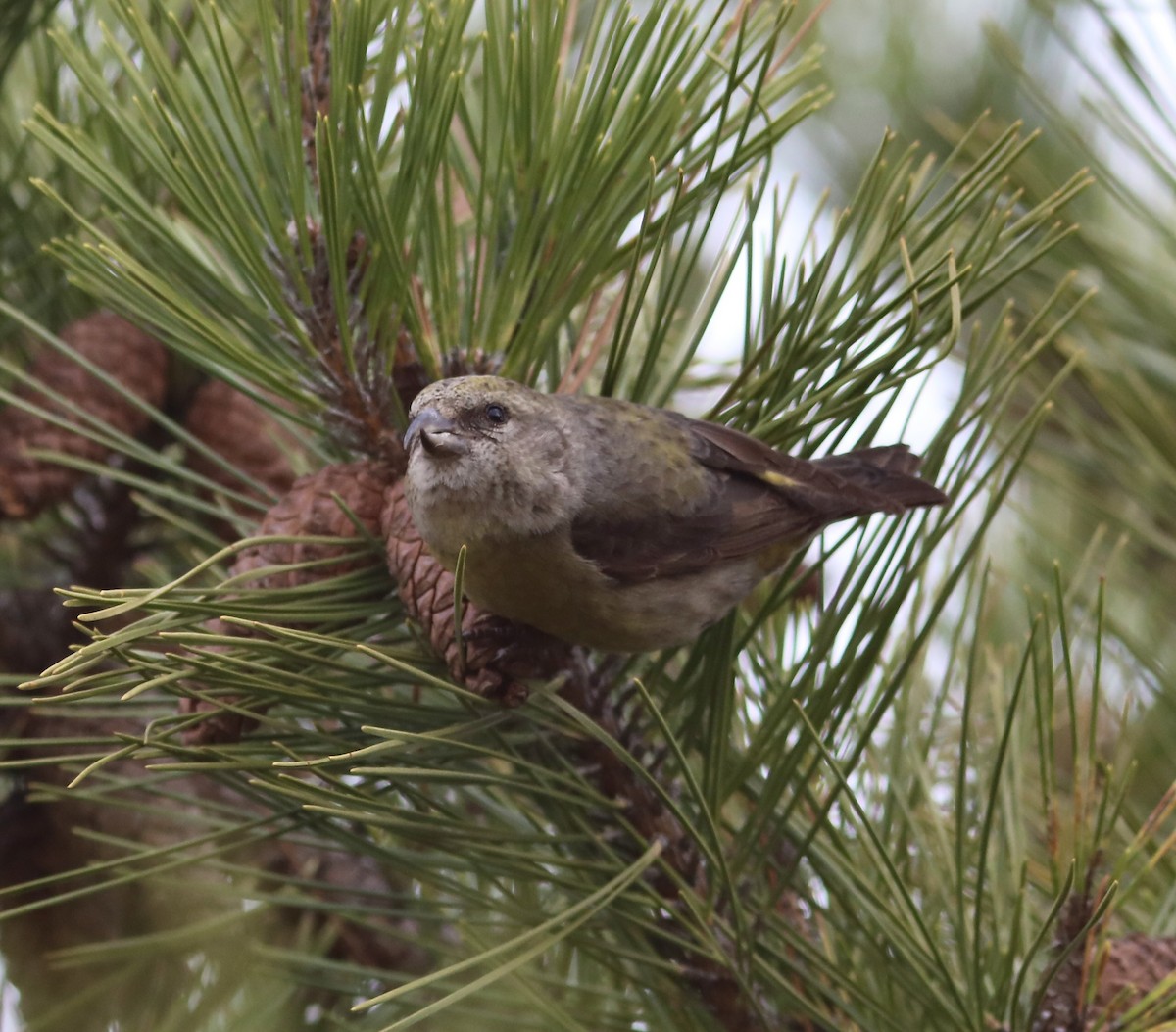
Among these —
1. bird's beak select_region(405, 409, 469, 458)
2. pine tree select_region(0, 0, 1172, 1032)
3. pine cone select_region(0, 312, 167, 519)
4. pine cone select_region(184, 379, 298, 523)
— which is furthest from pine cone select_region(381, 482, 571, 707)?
pine cone select_region(0, 312, 167, 519)

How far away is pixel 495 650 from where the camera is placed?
1584mm

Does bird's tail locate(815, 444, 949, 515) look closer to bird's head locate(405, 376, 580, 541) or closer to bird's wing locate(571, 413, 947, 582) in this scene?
bird's wing locate(571, 413, 947, 582)

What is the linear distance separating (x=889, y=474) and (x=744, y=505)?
0.22 metres

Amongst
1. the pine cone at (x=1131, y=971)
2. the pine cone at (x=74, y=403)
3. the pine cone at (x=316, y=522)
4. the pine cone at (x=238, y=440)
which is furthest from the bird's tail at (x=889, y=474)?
the pine cone at (x=74, y=403)

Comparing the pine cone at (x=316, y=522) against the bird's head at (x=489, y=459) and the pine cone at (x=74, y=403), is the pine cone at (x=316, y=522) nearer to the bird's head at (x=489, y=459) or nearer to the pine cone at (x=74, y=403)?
the bird's head at (x=489, y=459)

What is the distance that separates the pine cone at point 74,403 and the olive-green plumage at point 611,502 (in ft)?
2.05

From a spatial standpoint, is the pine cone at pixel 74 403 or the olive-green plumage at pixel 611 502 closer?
the olive-green plumage at pixel 611 502

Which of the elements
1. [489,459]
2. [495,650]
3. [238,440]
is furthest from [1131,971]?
[238,440]

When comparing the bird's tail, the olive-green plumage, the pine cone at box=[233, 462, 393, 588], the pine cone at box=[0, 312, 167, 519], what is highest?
the bird's tail

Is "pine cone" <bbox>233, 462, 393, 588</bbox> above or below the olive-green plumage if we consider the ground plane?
below

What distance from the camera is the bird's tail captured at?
175 cm

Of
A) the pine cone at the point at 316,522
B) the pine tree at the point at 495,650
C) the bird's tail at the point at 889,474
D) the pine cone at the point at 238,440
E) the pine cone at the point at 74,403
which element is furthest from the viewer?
the pine cone at the point at 238,440

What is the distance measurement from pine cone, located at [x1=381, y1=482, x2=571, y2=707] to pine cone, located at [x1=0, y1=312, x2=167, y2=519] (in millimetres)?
573

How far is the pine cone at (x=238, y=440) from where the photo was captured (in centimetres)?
204
